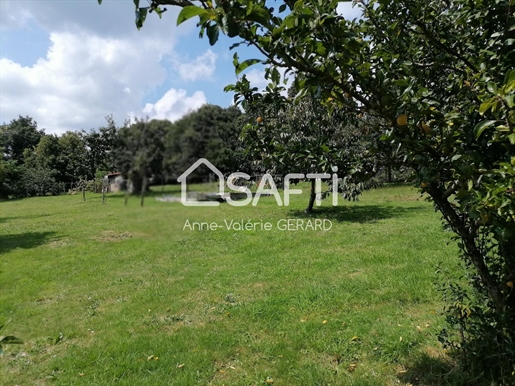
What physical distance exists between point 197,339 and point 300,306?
143cm

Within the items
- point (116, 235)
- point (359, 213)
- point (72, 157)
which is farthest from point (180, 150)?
point (359, 213)

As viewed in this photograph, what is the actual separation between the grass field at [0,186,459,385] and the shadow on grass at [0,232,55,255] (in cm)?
124

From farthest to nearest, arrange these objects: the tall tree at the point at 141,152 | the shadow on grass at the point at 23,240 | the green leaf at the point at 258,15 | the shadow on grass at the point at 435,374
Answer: the shadow on grass at the point at 23,240
the shadow on grass at the point at 435,374
the green leaf at the point at 258,15
the tall tree at the point at 141,152

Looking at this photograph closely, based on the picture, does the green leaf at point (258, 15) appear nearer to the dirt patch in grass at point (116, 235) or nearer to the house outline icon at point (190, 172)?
the house outline icon at point (190, 172)

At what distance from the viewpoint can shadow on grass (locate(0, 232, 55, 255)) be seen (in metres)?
10.5

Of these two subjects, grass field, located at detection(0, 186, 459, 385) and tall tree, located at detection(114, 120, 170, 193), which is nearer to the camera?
tall tree, located at detection(114, 120, 170, 193)

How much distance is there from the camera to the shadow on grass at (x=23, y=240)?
10477 millimetres

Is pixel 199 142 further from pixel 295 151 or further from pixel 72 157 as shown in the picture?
pixel 295 151

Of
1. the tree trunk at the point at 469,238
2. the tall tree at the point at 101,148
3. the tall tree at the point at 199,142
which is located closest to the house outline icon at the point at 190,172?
the tall tree at the point at 199,142

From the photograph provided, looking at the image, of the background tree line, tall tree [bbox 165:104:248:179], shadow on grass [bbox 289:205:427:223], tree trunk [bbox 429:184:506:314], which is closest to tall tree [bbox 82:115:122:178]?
the background tree line

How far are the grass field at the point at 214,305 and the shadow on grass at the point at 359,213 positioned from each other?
10.2ft

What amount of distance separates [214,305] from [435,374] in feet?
9.63

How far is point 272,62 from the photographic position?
65.4 inches

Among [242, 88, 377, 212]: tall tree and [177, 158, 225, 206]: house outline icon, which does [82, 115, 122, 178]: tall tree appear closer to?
[177, 158, 225, 206]: house outline icon
